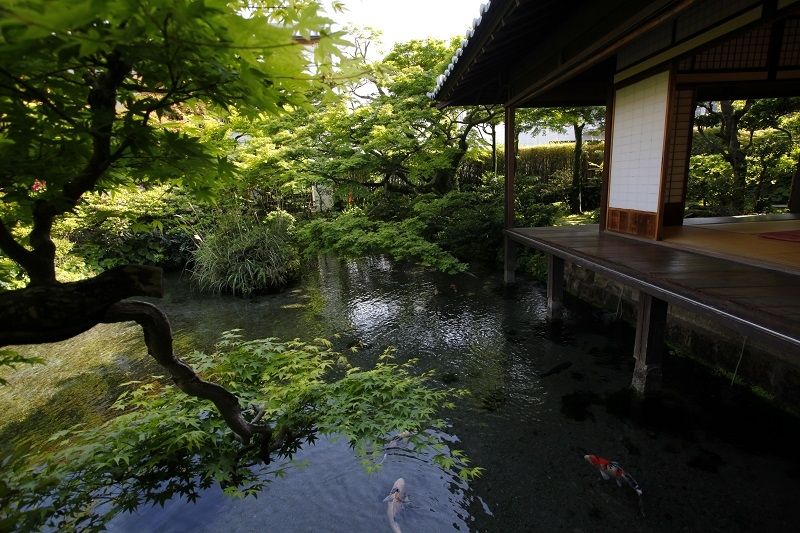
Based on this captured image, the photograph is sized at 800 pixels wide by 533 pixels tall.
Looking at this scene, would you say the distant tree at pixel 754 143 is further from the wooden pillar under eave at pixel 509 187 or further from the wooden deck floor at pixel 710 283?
the wooden deck floor at pixel 710 283

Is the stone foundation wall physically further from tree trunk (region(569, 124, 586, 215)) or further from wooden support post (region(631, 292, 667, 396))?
tree trunk (region(569, 124, 586, 215))

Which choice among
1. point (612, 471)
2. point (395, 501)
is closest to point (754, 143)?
point (612, 471)

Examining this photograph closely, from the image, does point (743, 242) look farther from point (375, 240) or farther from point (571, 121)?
point (571, 121)

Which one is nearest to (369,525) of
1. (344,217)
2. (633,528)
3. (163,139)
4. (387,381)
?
(387,381)

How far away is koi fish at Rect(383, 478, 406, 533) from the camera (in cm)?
318

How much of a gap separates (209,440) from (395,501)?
5.19 ft

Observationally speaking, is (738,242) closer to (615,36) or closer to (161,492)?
(615,36)

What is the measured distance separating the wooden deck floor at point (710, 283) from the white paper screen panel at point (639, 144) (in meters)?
0.76

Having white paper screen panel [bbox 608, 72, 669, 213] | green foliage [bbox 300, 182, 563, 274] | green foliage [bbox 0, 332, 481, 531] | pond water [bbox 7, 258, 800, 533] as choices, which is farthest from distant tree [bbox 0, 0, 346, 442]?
green foliage [bbox 300, 182, 563, 274]

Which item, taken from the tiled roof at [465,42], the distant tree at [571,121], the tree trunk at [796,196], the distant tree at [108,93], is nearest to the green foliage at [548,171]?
the distant tree at [571,121]

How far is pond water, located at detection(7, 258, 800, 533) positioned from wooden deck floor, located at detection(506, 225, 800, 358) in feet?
3.55

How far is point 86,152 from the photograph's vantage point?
1.65 meters

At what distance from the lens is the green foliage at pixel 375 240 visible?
7953 mm

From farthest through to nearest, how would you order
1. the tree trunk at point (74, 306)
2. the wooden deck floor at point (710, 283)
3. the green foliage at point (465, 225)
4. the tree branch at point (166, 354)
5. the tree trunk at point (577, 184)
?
the tree trunk at point (577, 184), the green foliage at point (465, 225), the wooden deck floor at point (710, 283), the tree branch at point (166, 354), the tree trunk at point (74, 306)
